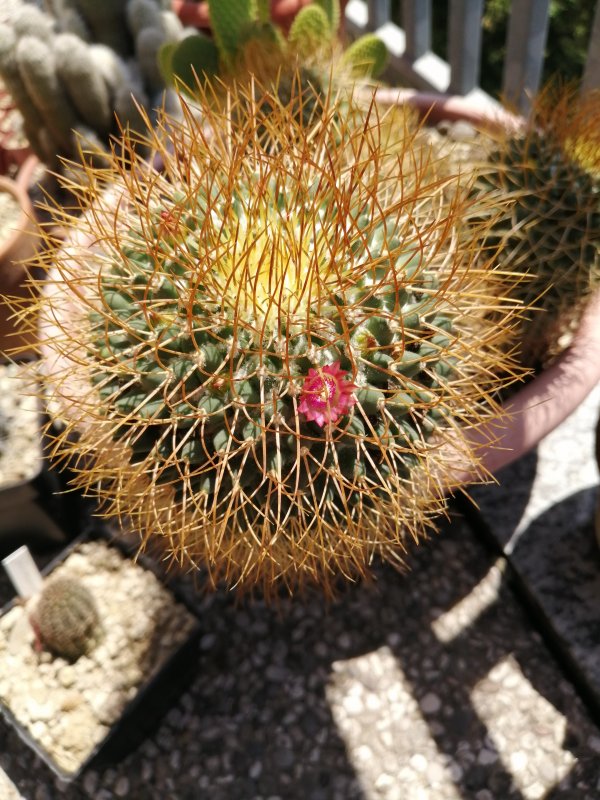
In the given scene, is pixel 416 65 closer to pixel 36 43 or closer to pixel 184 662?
pixel 36 43

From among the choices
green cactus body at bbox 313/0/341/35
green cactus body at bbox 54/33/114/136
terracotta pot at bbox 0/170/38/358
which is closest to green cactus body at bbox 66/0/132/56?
green cactus body at bbox 54/33/114/136

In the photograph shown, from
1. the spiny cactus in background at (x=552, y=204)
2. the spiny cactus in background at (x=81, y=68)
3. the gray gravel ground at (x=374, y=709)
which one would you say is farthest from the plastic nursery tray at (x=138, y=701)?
the spiny cactus in background at (x=81, y=68)

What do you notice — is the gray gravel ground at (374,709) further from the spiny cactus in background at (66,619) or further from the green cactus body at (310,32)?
the green cactus body at (310,32)

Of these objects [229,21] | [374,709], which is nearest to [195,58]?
[229,21]

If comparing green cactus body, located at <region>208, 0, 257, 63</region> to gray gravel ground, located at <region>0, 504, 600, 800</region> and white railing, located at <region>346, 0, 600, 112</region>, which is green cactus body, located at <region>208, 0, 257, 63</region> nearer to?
white railing, located at <region>346, 0, 600, 112</region>

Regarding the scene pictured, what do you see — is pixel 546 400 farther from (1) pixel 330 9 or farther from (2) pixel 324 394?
(1) pixel 330 9
